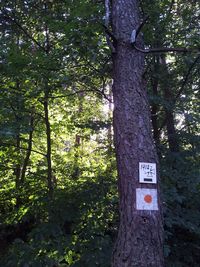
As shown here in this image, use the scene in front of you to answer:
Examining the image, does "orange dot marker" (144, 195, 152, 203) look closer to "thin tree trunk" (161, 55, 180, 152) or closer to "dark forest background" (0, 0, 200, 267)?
"dark forest background" (0, 0, 200, 267)

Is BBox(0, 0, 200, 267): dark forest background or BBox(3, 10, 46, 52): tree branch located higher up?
BBox(3, 10, 46, 52): tree branch

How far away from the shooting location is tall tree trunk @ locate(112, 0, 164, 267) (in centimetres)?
239

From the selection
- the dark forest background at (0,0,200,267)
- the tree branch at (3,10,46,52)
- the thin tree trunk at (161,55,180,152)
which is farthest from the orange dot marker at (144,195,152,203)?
the tree branch at (3,10,46,52)

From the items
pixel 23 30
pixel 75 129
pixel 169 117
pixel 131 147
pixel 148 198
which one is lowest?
pixel 148 198

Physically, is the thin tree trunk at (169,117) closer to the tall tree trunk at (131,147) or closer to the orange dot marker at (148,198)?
the tall tree trunk at (131,147)

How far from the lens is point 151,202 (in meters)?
2.52

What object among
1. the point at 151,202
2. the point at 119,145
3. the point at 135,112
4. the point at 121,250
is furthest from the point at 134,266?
the point at 135,112

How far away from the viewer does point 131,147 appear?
2.67 meters

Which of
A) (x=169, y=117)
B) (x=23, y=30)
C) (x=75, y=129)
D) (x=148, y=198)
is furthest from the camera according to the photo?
(x=75, y=129)

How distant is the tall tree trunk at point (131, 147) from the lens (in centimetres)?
239

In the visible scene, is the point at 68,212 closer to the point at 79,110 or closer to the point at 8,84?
the point at 8,84

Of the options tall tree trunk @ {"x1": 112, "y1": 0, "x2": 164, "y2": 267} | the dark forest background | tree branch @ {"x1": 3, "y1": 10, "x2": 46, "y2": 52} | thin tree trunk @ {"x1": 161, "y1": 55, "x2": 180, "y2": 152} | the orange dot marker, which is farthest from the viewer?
tree branch @ {"x1": 3, "y1": 10, "x2": 46, "y2": 52}

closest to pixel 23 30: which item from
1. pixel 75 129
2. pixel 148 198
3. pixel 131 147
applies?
pixel 75 129

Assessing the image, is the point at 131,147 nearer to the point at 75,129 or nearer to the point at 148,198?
the point at 148,198
